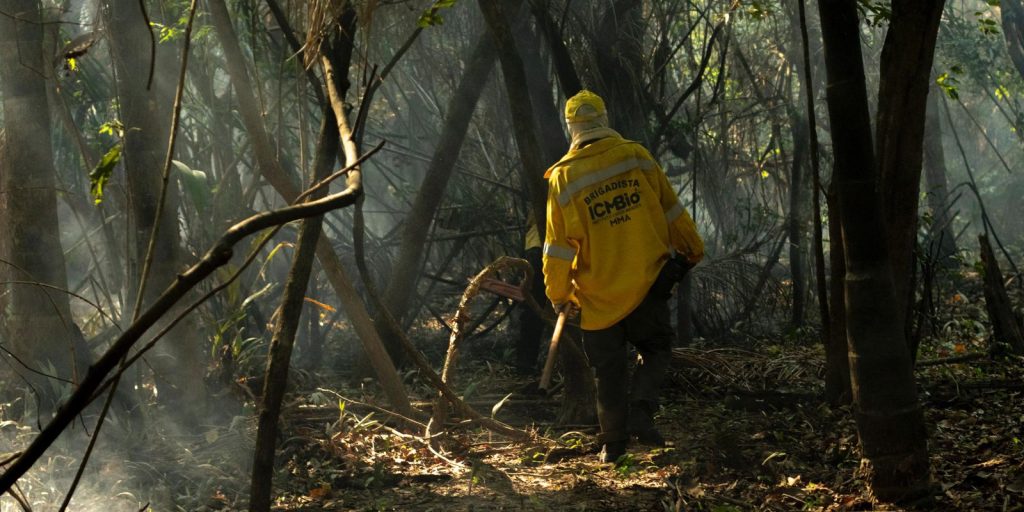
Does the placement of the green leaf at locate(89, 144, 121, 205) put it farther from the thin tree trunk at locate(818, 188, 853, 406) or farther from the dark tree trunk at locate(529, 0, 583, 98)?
the dark tree trunk at locate(529, 0, 583, 98)

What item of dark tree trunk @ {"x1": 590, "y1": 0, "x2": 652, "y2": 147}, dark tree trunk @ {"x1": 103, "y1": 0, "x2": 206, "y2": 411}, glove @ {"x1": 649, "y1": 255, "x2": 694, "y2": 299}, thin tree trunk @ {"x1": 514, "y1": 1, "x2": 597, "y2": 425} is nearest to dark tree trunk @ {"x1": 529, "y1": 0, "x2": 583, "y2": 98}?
thin tree trunk @ {"x1": 514, "y1": 1, "x2": 597, "y2": 425}

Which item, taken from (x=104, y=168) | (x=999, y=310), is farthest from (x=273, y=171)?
(x=999, y=310)

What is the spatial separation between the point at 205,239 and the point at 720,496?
168 inches

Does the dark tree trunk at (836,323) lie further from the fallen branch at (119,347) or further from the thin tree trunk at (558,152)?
the fallen branch at (119,347)

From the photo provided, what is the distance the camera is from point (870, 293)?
11.6 feet

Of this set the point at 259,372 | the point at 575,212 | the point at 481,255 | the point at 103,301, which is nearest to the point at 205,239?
the point at 259,372

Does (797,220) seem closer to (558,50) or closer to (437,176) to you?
(558,50)

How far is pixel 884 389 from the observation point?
3.53 meters

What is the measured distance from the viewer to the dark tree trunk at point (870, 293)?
11.4 feet

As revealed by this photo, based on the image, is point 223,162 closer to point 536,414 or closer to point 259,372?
point 259,372

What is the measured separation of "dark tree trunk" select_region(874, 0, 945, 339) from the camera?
155 inches

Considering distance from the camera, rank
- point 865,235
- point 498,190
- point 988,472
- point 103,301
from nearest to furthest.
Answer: point 865,235
point 988,472
point 498,190
point 103,301

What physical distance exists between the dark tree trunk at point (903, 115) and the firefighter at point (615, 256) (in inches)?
42.7

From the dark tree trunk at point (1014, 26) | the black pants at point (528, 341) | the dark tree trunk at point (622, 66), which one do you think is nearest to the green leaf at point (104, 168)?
the black pants at point (528, 341)
